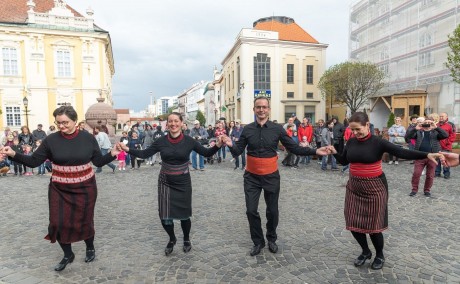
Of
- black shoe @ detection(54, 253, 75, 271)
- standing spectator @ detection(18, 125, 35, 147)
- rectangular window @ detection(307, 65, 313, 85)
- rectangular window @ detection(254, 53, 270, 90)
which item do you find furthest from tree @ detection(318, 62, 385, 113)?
black shoe @ detection(54, 253, 75, 271)

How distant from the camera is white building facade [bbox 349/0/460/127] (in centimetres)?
2697

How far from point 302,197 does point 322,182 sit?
2.11 meters

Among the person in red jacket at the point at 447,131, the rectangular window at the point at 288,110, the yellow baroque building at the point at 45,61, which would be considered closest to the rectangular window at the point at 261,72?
the rectangular window at the point at 288,110

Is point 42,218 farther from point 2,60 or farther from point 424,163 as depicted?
point 2,60

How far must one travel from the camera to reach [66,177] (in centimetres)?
389

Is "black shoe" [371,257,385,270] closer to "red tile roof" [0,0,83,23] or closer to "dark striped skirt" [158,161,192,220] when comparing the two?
"dark striped skirt" [158,161,192,220]

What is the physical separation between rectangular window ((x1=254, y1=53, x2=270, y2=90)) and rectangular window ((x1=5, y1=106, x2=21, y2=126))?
88.6 ft

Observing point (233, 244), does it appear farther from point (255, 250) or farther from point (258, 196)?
point (258, 196)

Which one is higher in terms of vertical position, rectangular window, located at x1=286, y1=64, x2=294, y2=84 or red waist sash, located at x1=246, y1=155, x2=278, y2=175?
rectangular window, located at x1=286, y1=64, x2=294, y2=84

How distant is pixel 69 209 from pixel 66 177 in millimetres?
407

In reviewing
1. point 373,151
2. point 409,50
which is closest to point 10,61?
point 373,151

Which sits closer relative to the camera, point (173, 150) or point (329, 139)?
point (173, 150)

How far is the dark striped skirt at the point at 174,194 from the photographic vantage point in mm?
4266

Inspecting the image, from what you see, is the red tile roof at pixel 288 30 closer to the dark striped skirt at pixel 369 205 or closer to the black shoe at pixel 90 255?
the dark striped skirt at pixel 369 205
